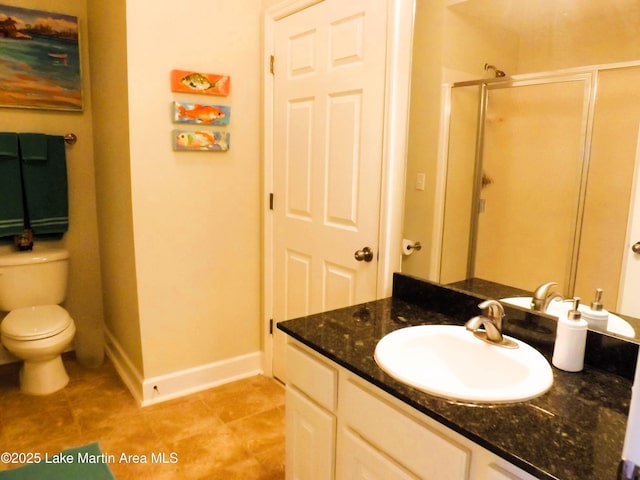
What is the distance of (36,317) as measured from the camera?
253 centimetres

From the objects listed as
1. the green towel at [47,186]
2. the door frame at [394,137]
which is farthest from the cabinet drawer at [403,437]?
the green towel at [47,186]

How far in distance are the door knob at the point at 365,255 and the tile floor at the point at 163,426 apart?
94 cm

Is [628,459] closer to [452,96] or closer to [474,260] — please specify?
[474,260]

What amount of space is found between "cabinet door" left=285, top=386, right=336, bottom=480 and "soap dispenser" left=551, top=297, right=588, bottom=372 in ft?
2.11

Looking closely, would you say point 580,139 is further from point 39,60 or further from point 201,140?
point 39,60

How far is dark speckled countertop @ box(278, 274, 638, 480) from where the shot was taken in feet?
2.83

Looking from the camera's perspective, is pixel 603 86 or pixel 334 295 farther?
pixel 334 295

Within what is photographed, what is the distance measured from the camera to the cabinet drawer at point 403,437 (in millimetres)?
992

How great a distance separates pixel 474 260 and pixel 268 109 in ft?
4.68

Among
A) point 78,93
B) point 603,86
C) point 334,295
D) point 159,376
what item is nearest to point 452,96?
point 603,86

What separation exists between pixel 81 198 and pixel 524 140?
8.64 feet

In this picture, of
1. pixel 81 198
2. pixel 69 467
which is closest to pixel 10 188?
pixel 81 198

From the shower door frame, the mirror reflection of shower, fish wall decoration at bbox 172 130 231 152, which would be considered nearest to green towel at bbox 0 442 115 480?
fish wall decoration at bbox 172 130 231 152

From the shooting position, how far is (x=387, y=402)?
1141 mm
